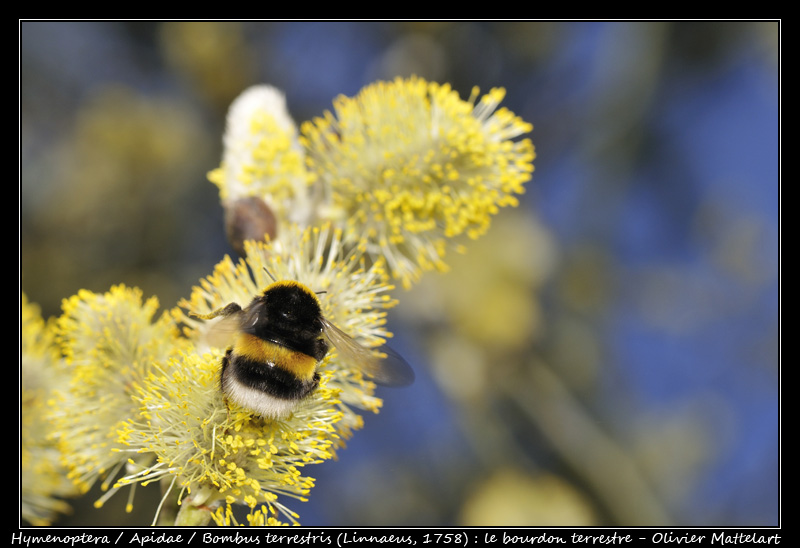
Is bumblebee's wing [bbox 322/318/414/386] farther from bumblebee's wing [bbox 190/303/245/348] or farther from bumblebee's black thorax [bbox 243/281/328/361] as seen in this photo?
bumblebee's wing [bbox 190/303/245/348]

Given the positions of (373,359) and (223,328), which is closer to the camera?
(223,328)

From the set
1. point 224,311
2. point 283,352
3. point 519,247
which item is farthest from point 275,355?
point 519,247

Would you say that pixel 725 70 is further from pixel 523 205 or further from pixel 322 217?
pixel 322 217

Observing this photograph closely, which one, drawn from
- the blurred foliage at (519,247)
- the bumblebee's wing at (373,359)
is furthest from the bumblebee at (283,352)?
the blurred foliage at (519,247)

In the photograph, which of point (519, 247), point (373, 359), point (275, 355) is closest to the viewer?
point (275, 355)


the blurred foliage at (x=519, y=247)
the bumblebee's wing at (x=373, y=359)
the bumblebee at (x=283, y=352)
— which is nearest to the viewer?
the bumblebee at (x=283, y=352)

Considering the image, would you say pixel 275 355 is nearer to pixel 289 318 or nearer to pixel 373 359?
pixel 289 318

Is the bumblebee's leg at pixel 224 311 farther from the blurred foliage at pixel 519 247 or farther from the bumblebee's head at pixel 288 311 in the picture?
the blurred foliage at pixel 519 247
